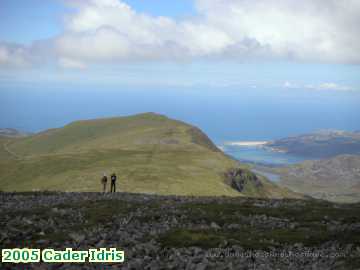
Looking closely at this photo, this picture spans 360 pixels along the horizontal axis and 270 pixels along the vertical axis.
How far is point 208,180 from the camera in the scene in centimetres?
15675

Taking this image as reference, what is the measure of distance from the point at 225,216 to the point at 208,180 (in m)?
122

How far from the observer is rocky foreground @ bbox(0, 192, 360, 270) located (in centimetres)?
2062

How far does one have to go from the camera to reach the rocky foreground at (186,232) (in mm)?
20625

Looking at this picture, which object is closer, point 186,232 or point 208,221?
point 186,232

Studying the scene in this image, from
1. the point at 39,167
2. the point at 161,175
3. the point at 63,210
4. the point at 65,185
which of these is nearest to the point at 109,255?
the point at 63,210

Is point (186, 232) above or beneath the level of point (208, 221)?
above

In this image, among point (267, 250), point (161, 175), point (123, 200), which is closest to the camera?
point (267, 250)

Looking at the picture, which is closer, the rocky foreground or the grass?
the rocky foreground

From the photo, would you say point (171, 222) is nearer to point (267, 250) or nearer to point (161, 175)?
point (267, 250)

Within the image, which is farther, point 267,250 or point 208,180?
point 208,180

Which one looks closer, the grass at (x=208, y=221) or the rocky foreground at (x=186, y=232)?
the rocky foreground at (x=186, y=232)

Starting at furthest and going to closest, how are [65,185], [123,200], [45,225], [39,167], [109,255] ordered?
1. [39,167]
2. [65,185]
3. [123,200]
4. [45,225]
5. [109,255]

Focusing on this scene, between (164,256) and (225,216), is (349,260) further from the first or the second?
(225,216)

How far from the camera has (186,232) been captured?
1045 inches
